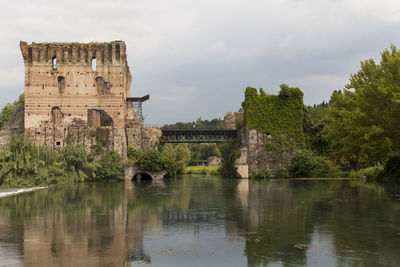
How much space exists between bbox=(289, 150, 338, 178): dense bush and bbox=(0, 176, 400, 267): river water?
21.1 m

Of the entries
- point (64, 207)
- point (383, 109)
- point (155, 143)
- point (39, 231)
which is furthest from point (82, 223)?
point (155, 143)

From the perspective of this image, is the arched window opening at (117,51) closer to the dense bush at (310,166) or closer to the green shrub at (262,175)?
the green shrub at (262,175)

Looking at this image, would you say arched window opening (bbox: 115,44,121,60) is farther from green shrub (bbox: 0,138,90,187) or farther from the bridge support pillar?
green shrub (bbox: 0,138,90,187)

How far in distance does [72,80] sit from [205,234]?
32.7 meters

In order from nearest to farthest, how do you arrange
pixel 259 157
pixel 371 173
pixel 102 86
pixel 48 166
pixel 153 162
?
pixel 48 166 < pixel 371 173 < pixel 153 162 < pixel 259 157 < pixel 102 86

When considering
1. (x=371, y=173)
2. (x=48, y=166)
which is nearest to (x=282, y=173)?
(x=371, y=173)

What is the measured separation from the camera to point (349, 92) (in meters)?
30.7

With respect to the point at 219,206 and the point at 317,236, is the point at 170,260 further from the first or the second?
the point at 219,206

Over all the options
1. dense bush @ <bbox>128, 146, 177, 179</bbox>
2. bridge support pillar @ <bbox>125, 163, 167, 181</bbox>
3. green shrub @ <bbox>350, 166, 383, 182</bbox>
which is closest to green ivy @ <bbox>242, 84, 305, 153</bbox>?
green shrub @ <bbox>350, 166, 383, 182</bbox>

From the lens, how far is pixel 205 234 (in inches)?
400

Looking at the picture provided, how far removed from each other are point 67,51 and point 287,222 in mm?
33213

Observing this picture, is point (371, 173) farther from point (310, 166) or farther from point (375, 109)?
point (310, 166)

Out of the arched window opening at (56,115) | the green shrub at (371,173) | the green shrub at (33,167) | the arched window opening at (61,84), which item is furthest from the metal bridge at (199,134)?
the green shrub at (371,173)

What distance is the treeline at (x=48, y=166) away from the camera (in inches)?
1024
